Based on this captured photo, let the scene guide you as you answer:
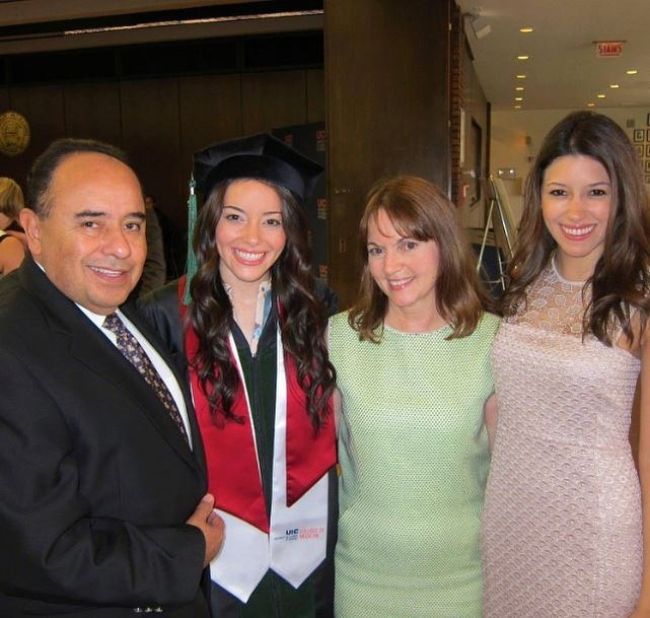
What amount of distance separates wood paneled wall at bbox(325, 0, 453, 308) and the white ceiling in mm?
1449

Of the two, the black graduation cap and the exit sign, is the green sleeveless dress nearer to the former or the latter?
the black graduation cap

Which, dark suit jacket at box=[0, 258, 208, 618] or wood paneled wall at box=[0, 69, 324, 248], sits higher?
wood paneled wall at box=[0, 69, 324, 248]

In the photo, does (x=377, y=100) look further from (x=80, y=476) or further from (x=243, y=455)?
(x=80, y=476)

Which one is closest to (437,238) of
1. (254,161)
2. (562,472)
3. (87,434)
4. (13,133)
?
(254,161)

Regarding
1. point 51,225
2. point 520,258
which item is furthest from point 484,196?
point 51,225

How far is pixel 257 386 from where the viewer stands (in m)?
1.73

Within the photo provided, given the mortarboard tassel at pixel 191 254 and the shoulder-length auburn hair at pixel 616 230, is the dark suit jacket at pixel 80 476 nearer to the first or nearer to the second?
the mortarboard tassel at pixel 191 254

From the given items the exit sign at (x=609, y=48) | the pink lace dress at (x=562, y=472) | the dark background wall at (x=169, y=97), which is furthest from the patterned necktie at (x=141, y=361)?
the exit sign at (x=609, y=48)

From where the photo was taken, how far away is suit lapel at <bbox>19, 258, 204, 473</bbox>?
1.18m

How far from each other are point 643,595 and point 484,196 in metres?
11.6

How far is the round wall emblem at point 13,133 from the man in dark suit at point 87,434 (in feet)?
27.1

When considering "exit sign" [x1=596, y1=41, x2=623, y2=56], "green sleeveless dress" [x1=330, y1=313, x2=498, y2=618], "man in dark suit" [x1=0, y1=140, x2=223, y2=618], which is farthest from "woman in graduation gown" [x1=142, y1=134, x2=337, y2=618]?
"exit sign" [x1=596, y1=41, x2=623, y2=56]

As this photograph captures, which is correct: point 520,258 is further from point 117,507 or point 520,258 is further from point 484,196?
point 484,196

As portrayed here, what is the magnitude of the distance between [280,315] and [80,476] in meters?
0.82
